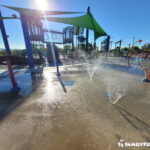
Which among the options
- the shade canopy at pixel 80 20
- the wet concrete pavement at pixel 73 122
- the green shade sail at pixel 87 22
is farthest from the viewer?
the green shade sail at pixel 87 22

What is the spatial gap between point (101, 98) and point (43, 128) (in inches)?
69.4

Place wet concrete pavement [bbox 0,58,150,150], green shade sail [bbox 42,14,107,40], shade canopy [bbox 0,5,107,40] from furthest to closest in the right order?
green shade sail [bbox 42,14,107,40]
shade canopy [bbox 0,5,107,40]
wet concrete pavement [bbox 0,58,150,150]

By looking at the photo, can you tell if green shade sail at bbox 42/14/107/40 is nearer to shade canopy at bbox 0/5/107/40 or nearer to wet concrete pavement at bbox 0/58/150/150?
shade canopy at bbox 0/5/107/40

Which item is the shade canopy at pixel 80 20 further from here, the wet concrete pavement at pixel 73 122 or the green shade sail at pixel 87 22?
the wet concrete pavement at pixel 73 122

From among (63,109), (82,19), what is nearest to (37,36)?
(82,19)

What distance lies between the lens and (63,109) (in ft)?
6.76

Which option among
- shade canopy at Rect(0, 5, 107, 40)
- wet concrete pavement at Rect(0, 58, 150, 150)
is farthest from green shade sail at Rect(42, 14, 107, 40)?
wet concrete pavement at Rect(0, 58, 150, 150)

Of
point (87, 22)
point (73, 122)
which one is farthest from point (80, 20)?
point (73, 122)

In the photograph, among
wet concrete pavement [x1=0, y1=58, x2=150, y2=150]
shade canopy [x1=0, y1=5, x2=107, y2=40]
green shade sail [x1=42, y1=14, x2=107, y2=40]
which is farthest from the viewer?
green shade sail [x1=42, y1=14, x2=107, y2=40]

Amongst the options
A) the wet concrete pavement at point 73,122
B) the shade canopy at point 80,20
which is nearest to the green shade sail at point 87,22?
the shade canopy at point 80,20

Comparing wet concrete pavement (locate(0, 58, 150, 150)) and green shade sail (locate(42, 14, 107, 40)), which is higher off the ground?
green shade sail (locate(42, 14, 107, 40))

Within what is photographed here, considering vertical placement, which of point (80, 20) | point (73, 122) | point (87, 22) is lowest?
point (73, 122)

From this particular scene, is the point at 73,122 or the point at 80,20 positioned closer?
the point at 73,122

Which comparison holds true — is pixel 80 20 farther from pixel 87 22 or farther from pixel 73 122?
pixel 73 122
